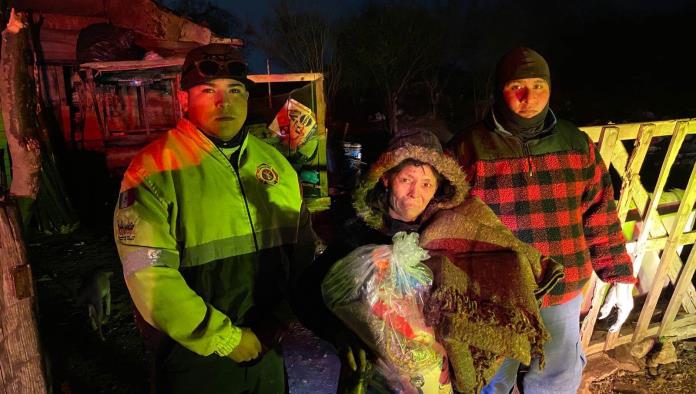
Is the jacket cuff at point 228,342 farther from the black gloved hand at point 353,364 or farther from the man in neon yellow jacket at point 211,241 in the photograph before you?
the black gloved hand at point 353,364

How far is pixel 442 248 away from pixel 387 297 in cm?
32

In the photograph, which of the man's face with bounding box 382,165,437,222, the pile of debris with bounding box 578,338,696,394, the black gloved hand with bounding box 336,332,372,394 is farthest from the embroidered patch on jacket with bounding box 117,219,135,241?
the pile of debris with bounding box 578,338,696,394

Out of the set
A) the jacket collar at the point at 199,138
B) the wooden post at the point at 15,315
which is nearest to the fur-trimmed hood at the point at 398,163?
the jacket collar at the point at 199,138

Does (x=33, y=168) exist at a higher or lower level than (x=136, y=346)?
higher

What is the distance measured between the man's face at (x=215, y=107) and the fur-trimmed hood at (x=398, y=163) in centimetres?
63

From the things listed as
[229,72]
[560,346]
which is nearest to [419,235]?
[229,72]

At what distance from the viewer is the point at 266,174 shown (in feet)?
7.01

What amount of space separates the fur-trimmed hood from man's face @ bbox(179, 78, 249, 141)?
2.08 feet

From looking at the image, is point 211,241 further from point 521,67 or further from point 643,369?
point 643,369

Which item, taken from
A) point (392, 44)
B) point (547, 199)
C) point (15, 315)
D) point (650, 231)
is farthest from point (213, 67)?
point (392, 44)

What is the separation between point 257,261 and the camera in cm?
204

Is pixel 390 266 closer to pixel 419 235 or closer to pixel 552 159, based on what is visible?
pixel 419 235

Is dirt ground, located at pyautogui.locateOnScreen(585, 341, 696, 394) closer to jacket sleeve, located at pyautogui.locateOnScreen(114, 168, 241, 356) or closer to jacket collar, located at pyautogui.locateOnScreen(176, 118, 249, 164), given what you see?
jacket sleeve, located at pyautogui.locateOnScreen(114, 168, 241, 356)

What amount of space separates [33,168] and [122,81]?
905 centimetres
